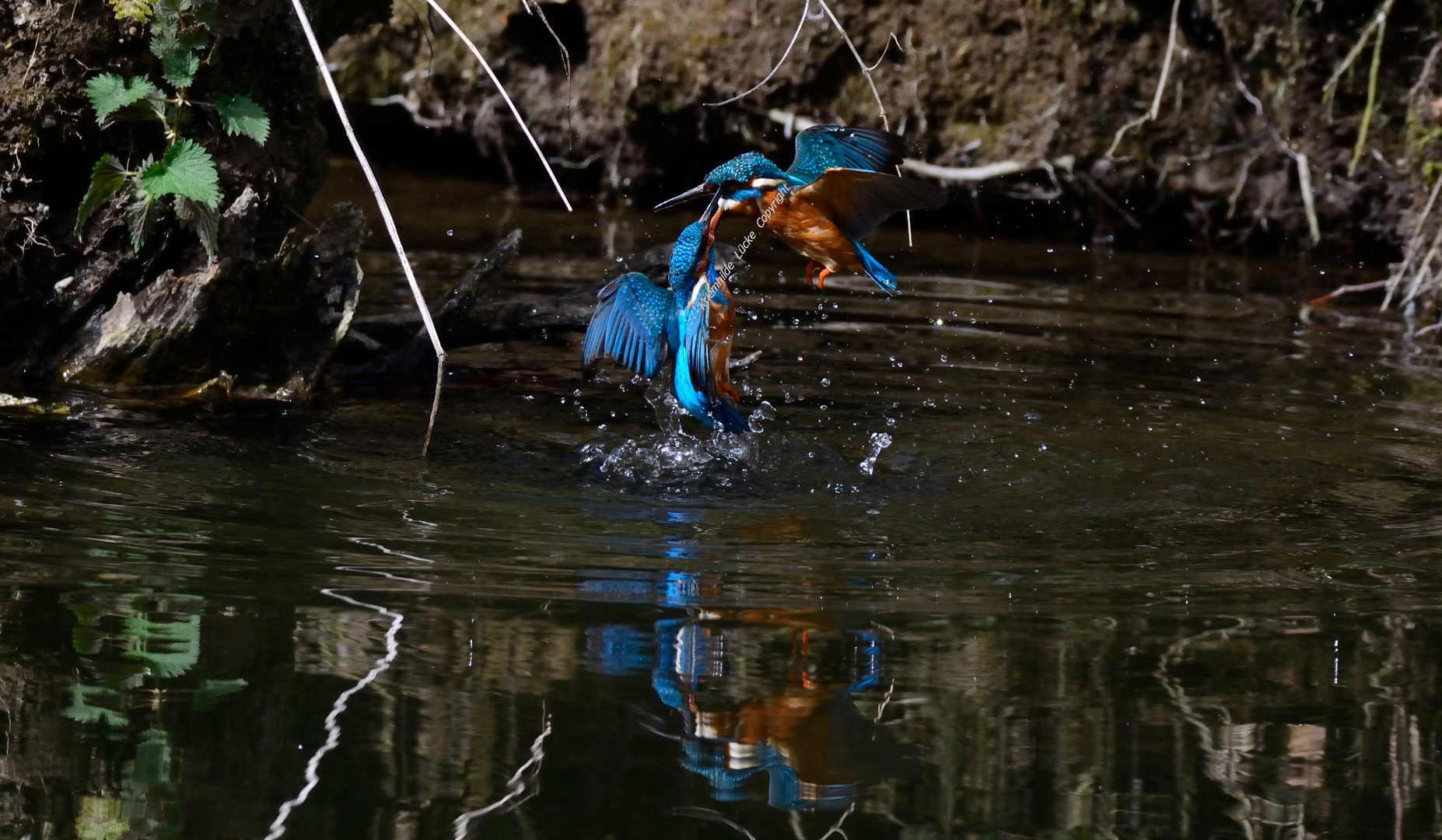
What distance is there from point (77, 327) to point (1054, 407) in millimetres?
2889

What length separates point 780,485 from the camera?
12.9 ft

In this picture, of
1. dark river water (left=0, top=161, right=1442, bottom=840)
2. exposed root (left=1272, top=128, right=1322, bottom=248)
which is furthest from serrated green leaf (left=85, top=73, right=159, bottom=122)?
exposed root (left=1272, top=128, right=1322, bottom=248)

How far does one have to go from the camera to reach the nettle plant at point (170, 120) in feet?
13.6

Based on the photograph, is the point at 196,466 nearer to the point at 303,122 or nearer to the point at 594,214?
the point at 303,122

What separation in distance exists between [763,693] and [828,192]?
1.52 m

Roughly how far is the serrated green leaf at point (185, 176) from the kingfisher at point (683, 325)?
43.6 inches

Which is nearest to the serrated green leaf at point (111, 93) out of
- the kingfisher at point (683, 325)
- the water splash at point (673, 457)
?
the kingfisher at point (683, 325)

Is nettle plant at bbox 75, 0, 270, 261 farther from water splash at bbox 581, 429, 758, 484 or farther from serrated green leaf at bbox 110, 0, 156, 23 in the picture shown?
water splash at bbox 581, 429, 758, 484

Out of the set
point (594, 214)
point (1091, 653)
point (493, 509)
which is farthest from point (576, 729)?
point (594, 214)

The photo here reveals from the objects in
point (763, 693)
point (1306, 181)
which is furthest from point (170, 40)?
point (1306, 181)

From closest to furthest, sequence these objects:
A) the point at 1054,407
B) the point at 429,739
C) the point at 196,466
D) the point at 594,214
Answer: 1. the point at 429,739
2. the point at 196,466
3. the point at 1054,407
4. the point at 594,214

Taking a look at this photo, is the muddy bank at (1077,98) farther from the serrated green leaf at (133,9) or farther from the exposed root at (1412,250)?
the serrated green leaf at (133,9)

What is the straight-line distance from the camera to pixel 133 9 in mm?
4078

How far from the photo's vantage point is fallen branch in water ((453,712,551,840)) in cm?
199
